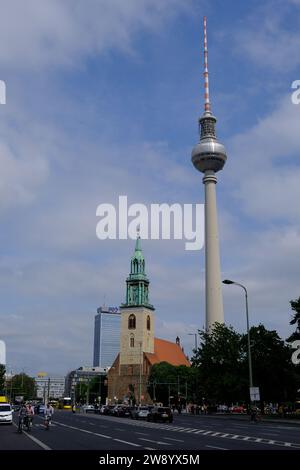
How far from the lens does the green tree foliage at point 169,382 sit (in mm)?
120988

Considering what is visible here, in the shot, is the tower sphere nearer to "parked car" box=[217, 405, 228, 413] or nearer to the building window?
the building window

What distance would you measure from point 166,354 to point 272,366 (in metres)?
85.6

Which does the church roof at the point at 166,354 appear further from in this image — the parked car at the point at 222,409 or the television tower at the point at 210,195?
the parked car at the point at 222,409

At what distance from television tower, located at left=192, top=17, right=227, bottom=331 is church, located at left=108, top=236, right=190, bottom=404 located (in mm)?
26585

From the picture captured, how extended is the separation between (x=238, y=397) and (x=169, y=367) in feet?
193

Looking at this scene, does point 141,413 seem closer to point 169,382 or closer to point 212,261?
point 212,261

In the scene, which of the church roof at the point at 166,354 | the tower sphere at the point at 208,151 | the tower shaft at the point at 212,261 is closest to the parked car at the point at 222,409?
the tower shaft at the point at 212,261

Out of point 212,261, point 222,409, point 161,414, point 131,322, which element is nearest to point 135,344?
point 131,322

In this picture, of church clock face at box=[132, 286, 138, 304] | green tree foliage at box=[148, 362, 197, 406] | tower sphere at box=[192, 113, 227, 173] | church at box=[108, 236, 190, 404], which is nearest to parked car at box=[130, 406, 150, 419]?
green tree foliage at box=[148, 362, 197, 406]

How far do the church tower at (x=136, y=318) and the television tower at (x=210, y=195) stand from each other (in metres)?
26.3

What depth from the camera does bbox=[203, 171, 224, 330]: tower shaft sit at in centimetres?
10788
